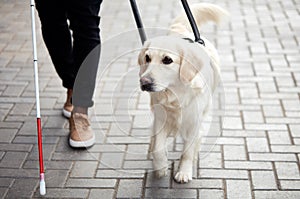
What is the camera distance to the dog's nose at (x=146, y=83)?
265cm

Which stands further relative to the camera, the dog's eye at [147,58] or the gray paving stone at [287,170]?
the gray paving stone at [287,170]

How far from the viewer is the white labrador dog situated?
2678mm

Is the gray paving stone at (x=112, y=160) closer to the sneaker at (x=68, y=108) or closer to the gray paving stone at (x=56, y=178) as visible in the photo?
the gray paving stone at (x=56, y=178)

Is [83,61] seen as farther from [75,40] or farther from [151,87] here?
[151,87]

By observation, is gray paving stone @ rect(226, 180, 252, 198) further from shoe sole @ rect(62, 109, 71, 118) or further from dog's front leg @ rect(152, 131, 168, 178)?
shoe sole @ rect(62, 109, 71, 118)

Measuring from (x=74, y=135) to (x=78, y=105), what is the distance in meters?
0.20

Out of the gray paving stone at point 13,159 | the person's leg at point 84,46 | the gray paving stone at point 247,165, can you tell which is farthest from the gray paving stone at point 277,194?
the gray paving stone at point 13,159

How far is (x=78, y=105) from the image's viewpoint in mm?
3568

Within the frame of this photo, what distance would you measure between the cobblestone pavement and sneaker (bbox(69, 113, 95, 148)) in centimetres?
5

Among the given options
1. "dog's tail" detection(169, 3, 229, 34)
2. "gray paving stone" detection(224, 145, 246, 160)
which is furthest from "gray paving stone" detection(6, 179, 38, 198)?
"dog's tail" detection(169, 3, 229, 34)

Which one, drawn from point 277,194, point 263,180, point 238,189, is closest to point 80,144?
point 238,189

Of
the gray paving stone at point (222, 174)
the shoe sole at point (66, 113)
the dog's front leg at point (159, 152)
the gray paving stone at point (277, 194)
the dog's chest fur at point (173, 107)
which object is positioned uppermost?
the dog's chest fur at point (173, 107)

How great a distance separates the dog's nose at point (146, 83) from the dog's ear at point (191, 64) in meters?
0.16

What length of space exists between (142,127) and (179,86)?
40.0 inches
